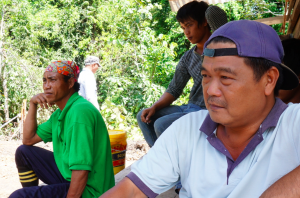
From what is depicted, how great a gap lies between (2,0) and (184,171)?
11.1m

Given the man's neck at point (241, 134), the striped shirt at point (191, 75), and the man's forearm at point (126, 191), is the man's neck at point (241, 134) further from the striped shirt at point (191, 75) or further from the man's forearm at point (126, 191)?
the striped shirt at point (191, 75)

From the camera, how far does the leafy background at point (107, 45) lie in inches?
342

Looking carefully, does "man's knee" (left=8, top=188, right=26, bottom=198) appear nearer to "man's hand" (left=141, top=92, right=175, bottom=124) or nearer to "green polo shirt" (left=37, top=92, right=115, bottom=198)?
"green polo shirt" (left=37, top=92, right=115, bottom=198)

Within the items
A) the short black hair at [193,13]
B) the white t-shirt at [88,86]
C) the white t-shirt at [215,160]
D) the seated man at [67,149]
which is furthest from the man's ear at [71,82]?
the white t-shirt at [88,86]

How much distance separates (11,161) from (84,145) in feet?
16.4

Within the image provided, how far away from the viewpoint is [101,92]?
11258 mm

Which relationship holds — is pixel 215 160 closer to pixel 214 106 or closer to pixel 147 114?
pixel 214 106

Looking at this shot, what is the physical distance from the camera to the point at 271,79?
1.18 meters

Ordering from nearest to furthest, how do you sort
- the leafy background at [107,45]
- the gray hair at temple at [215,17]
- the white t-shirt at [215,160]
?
A: the white t-shirt at [215,160]
the gray hair at temple at [215,17]
the leafy background at [107,45]

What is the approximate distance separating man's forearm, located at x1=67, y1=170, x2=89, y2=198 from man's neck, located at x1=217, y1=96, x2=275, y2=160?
1107mm

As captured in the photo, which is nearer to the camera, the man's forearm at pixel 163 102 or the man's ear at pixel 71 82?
the man's ear at pixel 71 82

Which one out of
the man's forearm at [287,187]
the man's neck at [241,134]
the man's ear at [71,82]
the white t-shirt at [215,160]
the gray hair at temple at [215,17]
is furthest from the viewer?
the man's ear at [71,82]

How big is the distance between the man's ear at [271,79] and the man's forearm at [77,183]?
4.47 feet

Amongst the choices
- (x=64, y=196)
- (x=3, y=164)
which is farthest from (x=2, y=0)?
(x=64, y=196)
